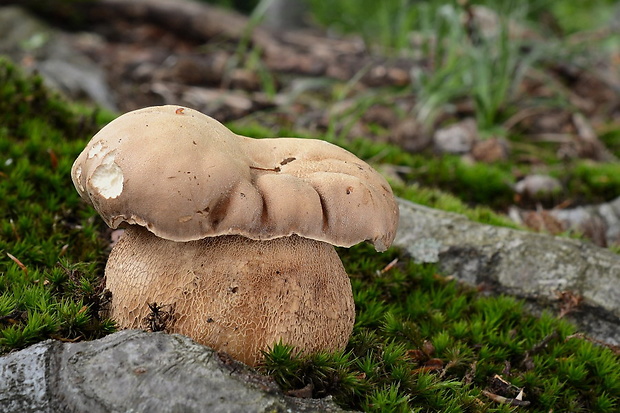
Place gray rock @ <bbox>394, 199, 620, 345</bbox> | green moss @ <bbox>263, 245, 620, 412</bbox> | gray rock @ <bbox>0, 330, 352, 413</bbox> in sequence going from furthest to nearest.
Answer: gray rock @ <bbox>394, 199, 620, 345</bbox> → green moss @ <bbox>263, 245, 620, 412</bbox> → gray rock @ <bbox>0, 330, 352, 413</bbox>

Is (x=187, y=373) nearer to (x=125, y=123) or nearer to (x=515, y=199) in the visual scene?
(x=125, y=123)

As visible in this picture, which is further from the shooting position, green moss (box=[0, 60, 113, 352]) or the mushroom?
green moss (box=[0, 60, 113, 352])

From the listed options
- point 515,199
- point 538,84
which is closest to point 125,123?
point 515,199

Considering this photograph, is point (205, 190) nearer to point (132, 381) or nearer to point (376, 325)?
point (132, 381)

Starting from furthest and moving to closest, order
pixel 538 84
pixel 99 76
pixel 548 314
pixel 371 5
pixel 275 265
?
pixel 371 5 → pixel 538 84 → pixel 99 76 → pixel 548 314 → pixel 275 265

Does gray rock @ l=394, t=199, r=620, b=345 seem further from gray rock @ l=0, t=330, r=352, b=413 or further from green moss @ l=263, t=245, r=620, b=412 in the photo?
gray rock @ l=0, t=330, r=352, b=413

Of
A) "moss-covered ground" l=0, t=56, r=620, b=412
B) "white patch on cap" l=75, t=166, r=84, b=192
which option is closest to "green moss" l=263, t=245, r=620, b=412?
"moss-covered ground" l=0, t=56, r=620, b=412

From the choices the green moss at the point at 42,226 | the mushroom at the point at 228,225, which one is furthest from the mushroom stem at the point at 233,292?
the green moss at the point at 42,226
